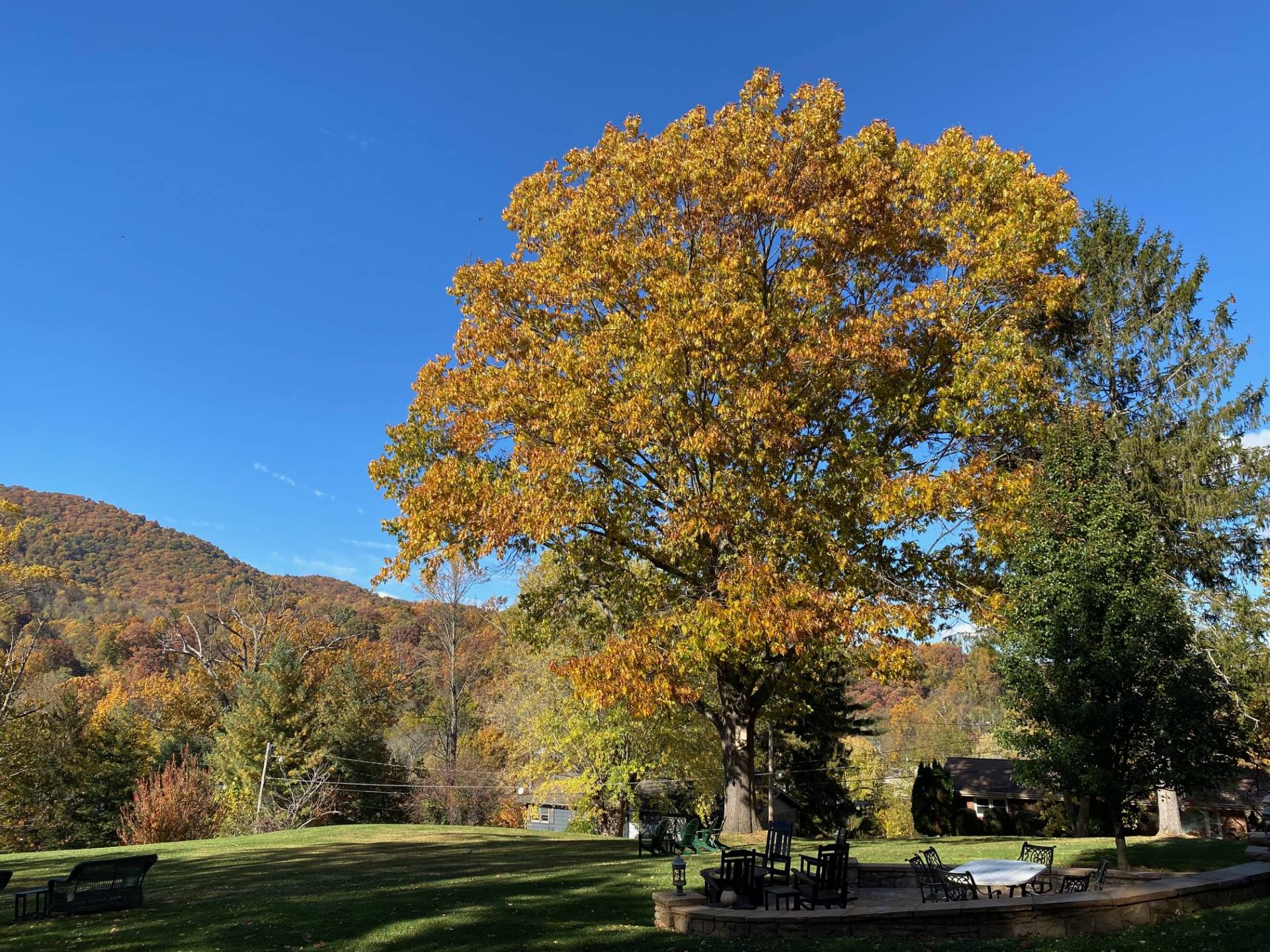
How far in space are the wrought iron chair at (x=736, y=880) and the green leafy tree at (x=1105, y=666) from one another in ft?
15.8

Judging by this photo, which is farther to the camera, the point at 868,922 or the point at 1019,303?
the point at 1019,303

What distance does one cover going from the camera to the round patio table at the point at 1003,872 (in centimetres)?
881

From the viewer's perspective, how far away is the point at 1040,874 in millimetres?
9406

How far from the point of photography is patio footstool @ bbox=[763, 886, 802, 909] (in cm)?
848

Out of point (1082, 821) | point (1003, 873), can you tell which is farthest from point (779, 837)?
point (1082, 821)

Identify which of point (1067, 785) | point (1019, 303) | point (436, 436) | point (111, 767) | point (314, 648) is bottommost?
point (111, 767)

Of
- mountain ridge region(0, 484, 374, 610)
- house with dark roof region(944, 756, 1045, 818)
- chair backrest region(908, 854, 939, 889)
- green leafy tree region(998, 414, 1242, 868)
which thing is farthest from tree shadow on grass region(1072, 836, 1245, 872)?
mountain ridge region(0, 484, 374, 610)

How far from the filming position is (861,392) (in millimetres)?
15297

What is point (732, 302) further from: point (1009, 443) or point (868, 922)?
point (868, 922)

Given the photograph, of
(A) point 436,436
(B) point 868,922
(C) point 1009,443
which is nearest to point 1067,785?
(B) point 868,922

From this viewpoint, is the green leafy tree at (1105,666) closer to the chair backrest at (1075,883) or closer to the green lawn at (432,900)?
the chair backrest at (1075,883)

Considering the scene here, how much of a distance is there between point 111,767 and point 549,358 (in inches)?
1051

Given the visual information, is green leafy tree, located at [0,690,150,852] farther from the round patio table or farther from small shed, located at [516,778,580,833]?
the round patio table

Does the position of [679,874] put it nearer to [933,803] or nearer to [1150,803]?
[1150,803]
